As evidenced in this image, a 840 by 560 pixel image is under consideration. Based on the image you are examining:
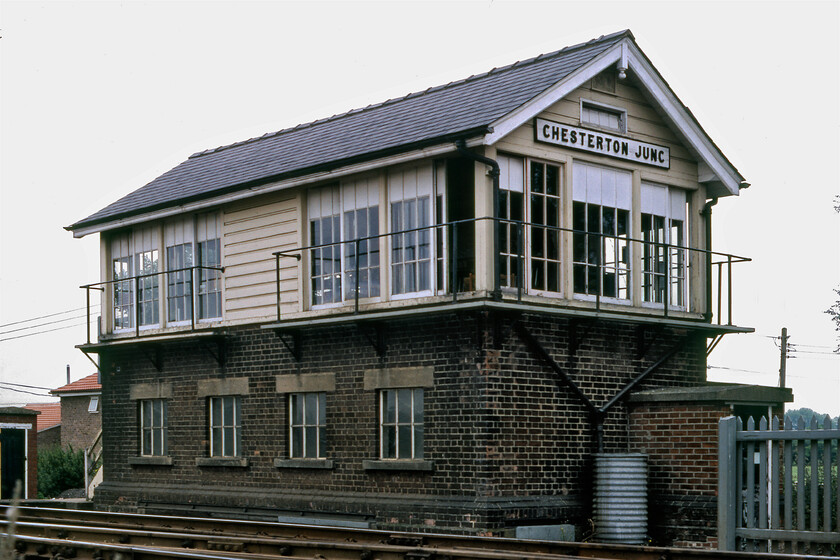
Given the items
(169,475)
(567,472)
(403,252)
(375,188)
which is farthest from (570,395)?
(169,475)

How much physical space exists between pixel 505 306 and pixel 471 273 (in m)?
0.96

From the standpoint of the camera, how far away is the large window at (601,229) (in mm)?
15703

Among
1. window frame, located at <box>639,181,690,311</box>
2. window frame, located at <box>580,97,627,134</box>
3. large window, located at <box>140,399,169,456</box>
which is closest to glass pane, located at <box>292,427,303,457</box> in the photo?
large window, located at <box>140,399,169,456</box>

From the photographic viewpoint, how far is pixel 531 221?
15109 millimetres

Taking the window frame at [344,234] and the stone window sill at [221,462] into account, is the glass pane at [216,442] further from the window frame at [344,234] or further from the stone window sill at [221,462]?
the window frame at [344,234]

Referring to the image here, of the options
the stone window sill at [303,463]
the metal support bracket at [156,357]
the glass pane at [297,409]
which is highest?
the metal support bracket at [156,357]

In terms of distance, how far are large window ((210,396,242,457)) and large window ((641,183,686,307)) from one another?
699 cm

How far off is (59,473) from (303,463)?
15.2 m

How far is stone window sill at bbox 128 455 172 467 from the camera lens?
19266 mm

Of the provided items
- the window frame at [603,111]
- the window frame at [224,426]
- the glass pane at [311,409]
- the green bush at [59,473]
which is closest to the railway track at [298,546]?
the glass pane at [311,409]

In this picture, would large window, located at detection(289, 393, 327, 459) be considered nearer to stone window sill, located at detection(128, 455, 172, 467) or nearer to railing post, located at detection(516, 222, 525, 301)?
stone window sill, located at detection(128, 455, 172, 467)

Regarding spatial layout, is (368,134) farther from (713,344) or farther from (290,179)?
(713,344)

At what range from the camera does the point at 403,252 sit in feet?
50.6

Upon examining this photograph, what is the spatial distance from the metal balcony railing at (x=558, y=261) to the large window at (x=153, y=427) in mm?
4285
